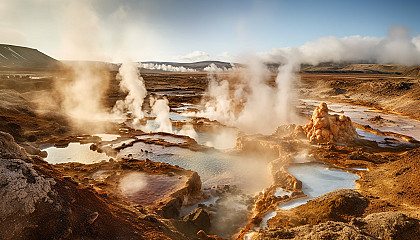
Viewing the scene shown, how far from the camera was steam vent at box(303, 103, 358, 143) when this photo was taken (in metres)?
18.7

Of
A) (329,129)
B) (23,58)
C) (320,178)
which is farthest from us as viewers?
(23,58)

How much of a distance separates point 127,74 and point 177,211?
31.0 m

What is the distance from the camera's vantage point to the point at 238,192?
1251cm

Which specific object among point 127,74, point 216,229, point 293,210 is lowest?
point 216,229

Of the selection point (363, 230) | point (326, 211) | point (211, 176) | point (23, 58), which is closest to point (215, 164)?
point (211, 176)

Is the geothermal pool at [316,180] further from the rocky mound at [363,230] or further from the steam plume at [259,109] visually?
the steam plume at [259,109]

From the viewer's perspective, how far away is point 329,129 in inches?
750

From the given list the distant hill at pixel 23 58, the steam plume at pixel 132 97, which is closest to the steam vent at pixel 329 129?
the steam plume at pixel 132 97

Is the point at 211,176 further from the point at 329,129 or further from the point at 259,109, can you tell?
the point at 259,109

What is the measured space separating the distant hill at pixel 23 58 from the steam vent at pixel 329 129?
119 metres

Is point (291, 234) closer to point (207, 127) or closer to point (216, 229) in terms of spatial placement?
point (216, 229)

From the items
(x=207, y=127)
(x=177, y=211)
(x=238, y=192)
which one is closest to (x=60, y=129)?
(x=207, y=127)

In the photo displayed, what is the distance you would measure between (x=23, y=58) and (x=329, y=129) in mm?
139310

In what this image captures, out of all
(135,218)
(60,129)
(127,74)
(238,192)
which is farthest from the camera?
(127,74)
